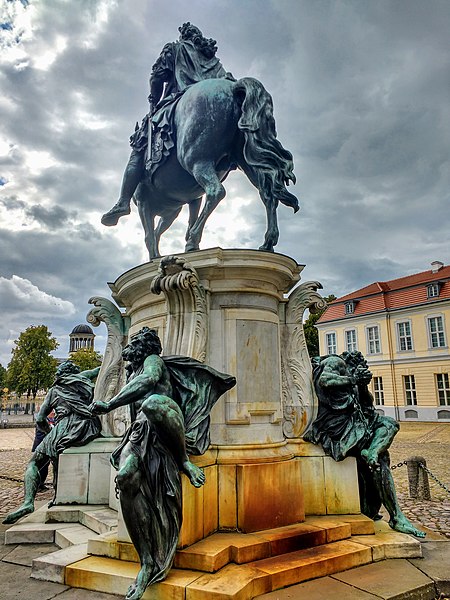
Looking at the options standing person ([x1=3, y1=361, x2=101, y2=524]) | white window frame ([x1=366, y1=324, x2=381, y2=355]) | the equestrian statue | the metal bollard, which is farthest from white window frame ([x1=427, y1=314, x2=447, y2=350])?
standing person ([x1=3, y1=361, x2=101, y2=524])

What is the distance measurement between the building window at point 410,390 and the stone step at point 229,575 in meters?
29.8

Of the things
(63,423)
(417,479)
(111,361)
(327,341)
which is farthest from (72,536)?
(327,341)

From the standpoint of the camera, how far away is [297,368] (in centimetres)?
452

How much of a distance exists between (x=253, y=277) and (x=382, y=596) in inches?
104

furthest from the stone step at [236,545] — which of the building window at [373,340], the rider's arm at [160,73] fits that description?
the building window at [373,340]

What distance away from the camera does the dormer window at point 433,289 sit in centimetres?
2955

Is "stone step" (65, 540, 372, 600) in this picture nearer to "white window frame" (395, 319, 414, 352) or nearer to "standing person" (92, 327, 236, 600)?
"standing person" (92, 327, 236, 600)

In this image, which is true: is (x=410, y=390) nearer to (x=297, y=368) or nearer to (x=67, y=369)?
(x=297, y=368)

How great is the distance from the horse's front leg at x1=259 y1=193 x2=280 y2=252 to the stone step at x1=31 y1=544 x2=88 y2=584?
3.18 metres

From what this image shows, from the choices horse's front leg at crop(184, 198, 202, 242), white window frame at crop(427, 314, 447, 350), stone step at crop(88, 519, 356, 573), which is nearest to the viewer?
stone step at crop(88, 519, 356, 573)

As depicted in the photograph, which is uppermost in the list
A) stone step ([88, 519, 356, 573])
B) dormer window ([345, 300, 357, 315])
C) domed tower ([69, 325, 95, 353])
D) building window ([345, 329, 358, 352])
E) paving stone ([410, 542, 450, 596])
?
domed tower ([69, 325, 95, 353])

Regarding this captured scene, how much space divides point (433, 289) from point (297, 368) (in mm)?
28350

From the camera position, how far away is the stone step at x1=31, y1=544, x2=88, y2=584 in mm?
3066

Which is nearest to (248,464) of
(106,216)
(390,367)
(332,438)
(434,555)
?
(332,438)
